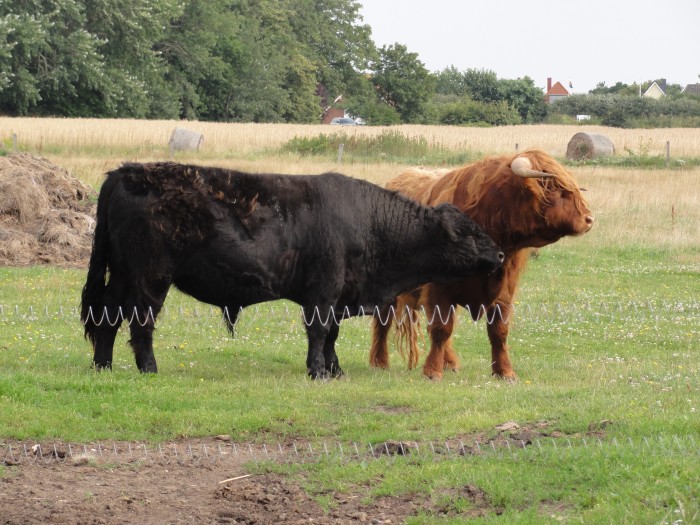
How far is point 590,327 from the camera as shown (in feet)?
50.2

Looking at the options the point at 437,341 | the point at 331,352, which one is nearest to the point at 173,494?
the point at 331,352

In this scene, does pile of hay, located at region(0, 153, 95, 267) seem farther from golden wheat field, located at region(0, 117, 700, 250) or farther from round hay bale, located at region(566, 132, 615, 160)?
round hay bale, located at region(566, 132, 615, 160)

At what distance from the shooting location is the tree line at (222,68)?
5903 cm

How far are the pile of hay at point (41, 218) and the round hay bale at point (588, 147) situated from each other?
23959 mm

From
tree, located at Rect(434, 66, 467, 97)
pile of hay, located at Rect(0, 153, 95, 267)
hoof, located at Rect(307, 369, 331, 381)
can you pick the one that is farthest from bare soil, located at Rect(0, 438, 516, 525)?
tree, located at Rect(434, 66, 467, 97)

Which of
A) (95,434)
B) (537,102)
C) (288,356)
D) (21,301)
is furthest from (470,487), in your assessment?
(537,102)

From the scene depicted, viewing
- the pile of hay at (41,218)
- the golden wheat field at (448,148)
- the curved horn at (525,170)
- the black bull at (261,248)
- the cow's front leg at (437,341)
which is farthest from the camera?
the golden wheat field at (448,148)

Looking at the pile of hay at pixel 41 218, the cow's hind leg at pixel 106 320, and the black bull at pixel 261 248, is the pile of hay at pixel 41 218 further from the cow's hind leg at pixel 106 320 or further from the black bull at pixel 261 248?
the black bull at pixel 261 248

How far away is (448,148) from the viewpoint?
43312 millimetres

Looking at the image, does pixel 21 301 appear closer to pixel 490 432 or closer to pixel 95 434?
pixel 95 434

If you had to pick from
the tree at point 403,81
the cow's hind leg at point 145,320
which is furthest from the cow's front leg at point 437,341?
the tree at point 403,81

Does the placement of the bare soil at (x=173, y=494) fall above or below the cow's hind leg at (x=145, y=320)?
below

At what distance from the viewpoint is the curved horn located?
34.2ft

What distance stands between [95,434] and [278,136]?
40.3m
